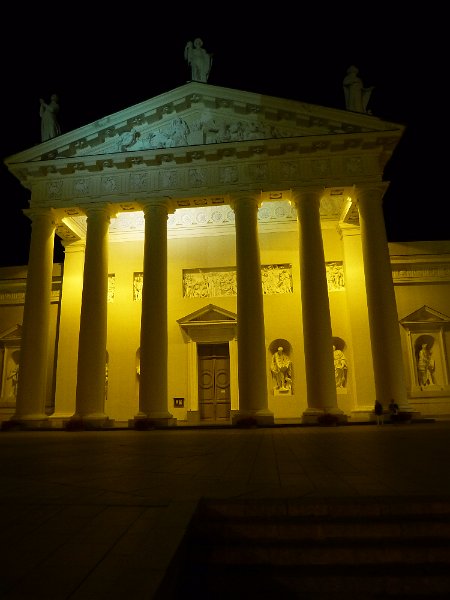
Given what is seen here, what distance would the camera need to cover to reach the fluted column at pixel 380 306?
56.6 feet

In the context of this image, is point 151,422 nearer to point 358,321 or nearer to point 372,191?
point 358,321

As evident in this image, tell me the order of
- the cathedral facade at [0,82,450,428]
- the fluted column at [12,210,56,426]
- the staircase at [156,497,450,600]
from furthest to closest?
the fluted column at [12,210,56,426], the cathedral facade at [0,82,450,428], the staircase at [156,497,450,600]

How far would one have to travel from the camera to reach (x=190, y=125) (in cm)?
2048

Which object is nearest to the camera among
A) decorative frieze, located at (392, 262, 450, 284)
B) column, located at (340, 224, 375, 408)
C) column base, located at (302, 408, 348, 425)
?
column base, located at (302, 408, 348, 425)

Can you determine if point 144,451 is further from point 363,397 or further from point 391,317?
point 363,397

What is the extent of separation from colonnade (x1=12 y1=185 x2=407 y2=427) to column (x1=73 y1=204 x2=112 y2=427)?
36 millimetres

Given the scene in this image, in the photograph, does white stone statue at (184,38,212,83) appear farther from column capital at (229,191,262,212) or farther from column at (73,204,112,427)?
column at (73,204,112,427)

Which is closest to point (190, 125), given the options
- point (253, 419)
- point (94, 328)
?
point (94, 328)

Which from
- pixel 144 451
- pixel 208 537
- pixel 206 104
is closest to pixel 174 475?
pixel 208 537

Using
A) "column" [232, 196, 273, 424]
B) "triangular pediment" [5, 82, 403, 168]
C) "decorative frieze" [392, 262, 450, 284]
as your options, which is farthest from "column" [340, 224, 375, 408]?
"triangular pediment" [5, 82, 403, 168]

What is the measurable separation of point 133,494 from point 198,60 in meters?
20.6

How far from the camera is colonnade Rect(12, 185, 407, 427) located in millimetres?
17375

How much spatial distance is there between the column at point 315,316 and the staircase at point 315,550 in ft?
43.7

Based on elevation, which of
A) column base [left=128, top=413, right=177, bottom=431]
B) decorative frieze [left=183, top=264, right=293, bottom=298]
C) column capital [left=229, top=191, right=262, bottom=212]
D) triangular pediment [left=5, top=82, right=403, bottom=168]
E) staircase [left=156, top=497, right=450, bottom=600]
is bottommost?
staircase [left=156, top=497, right=450, bottom=600]
